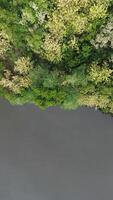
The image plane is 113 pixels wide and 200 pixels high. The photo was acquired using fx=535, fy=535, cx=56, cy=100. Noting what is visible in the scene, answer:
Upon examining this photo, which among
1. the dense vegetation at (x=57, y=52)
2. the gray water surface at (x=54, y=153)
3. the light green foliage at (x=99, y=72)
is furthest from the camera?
the gray water surface at (x=54, y=153)

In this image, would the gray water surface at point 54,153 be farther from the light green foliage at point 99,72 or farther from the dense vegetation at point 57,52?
the light green foliage at point 99,72

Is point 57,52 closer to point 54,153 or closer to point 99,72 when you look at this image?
point 99,72

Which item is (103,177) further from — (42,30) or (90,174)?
(42,30)

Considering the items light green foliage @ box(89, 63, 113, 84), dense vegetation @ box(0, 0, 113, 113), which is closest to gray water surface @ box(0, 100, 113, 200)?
dense vegetation @ box(0, 0, 113, 113)

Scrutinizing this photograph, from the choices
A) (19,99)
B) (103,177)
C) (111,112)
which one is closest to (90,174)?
(103,177)

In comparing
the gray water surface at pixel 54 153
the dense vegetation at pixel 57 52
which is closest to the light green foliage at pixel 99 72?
the dense vegetation at pixel 57 52

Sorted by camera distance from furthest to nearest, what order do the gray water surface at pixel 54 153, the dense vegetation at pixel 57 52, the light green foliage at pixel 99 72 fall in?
the gray water surface at pixel 54 153, the light green foliage at pixel 99 72, the dense vegetation at pixel 57 52
